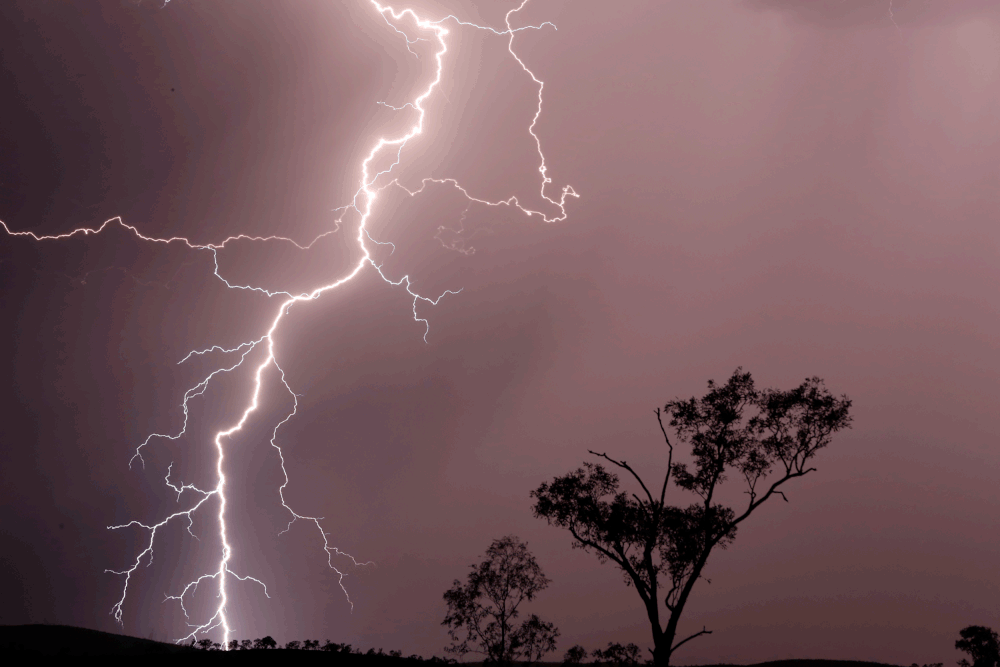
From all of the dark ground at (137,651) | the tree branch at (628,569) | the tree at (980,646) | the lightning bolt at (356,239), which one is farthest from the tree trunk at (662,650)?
the lightning bolt at (356,239)

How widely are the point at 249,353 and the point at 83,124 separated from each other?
16308 millimetres

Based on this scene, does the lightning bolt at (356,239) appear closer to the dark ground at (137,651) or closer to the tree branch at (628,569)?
the dark ground at (137,651)

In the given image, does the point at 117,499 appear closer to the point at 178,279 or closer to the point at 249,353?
the point at 249,353

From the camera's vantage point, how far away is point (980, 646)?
23.0 m

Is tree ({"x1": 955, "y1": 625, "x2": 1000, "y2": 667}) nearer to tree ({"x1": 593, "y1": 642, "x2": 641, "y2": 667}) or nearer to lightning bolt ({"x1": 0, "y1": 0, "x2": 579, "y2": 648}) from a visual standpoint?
tree ({"x1": 593, "y1": 642, "x2": 641, "y2": 667})

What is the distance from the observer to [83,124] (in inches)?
1239

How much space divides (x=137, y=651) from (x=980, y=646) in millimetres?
36222

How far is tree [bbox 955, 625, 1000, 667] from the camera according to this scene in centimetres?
2255

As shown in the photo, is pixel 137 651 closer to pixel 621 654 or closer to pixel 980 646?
pixel 621 654

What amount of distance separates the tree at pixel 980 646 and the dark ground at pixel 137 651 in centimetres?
366

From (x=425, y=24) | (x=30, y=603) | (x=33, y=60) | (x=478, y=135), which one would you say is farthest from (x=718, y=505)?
(x=33, y=60)

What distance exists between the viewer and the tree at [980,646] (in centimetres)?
2255

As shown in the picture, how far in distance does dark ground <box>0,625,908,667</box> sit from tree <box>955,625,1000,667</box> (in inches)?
144

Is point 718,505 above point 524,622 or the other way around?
above
